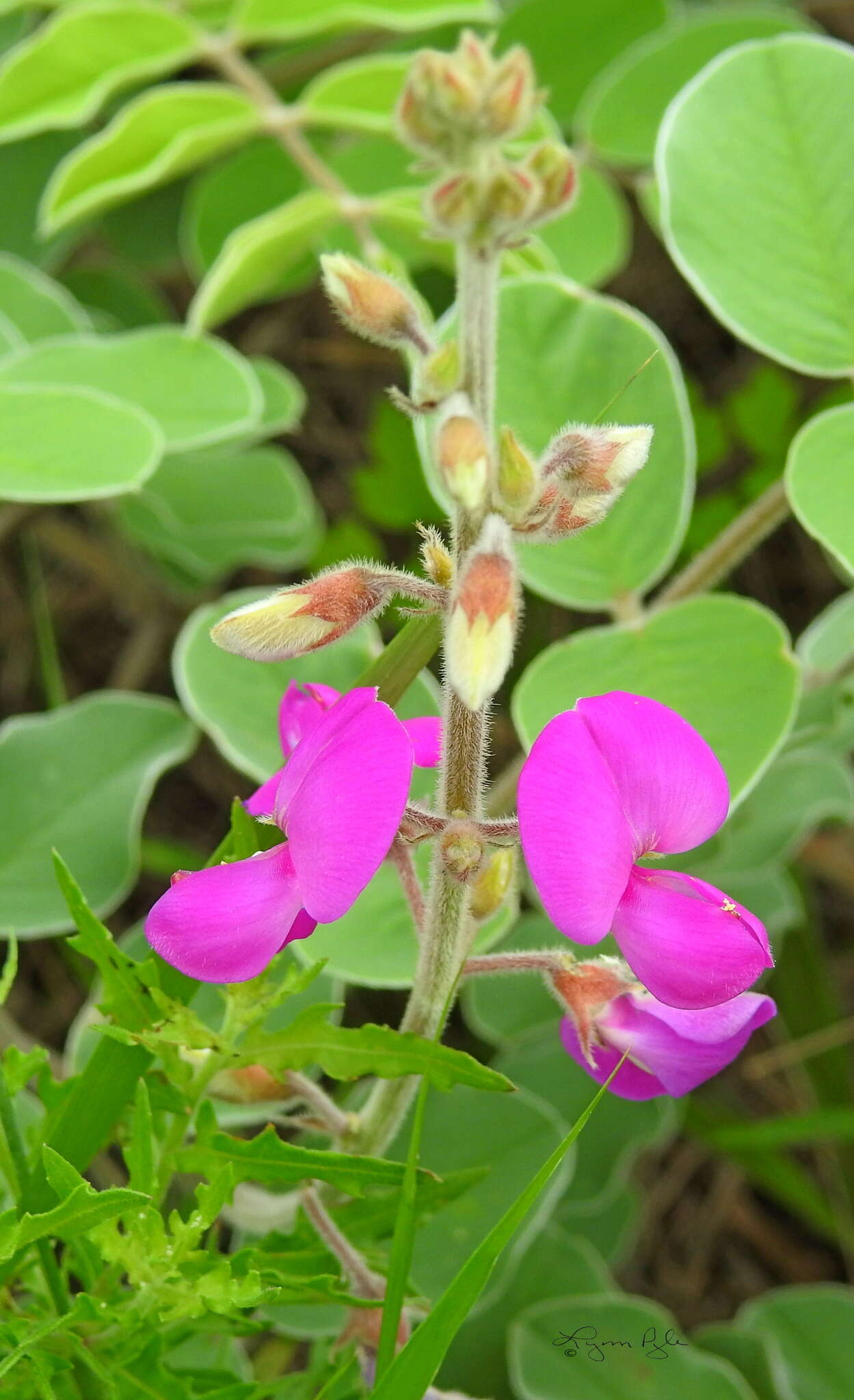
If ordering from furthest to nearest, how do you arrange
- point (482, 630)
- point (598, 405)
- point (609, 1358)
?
point (609, 1358) < point (598, 405) < point (482, 630)

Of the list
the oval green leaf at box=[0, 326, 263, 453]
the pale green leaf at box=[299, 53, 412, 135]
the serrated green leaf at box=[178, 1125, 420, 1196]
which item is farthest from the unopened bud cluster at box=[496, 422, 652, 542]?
the pale green leaf at box=[299, 53, 412, 135]

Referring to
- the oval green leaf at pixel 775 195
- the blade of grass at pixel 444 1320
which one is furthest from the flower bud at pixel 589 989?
the oval green leaf at pixel 775 195

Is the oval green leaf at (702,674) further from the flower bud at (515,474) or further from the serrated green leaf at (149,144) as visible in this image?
the serrated green leaf at (149,144)

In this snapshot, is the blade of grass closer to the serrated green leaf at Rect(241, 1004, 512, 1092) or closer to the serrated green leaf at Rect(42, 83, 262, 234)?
the serrated green leaf at Rect(241, 1004, 512, 1092)

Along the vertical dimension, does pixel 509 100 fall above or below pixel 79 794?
above

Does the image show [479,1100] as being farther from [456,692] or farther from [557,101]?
[557,101]

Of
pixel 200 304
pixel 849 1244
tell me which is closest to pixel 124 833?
pixel 200 304

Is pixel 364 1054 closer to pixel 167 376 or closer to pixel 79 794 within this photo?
pixel 79 794

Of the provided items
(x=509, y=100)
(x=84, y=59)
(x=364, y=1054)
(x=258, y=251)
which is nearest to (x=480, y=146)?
(x=509, y=100)
